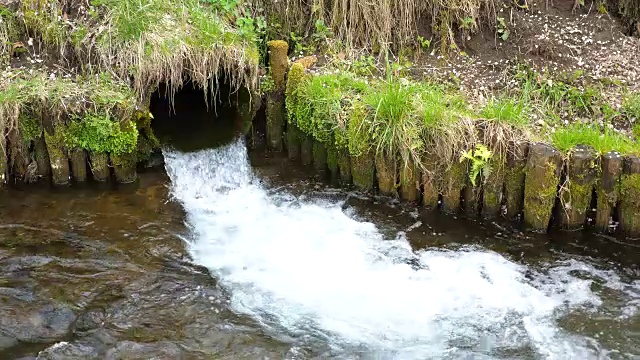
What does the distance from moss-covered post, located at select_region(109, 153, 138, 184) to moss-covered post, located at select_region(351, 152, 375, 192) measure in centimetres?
241

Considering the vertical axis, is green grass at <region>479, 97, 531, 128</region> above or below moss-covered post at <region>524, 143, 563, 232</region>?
above

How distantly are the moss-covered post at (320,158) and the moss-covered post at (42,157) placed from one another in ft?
9.50

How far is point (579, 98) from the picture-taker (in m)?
7.61

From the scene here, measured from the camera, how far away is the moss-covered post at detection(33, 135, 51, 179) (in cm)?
696

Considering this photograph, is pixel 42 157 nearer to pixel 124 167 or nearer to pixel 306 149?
pixel 124 167

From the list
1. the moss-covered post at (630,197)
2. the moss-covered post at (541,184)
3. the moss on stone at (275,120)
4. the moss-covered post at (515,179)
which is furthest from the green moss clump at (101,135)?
the moss-covered post at (630,197)

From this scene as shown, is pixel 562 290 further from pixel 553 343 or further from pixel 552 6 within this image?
pixel 552 6

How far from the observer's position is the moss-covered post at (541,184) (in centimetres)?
612

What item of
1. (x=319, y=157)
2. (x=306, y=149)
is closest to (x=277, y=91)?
(x=306, y=149)

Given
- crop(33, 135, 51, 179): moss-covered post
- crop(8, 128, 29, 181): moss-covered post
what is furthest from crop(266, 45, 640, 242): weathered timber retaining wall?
crop(8, 128, 29, 181): moss-covered post

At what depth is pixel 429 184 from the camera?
682 centimetres

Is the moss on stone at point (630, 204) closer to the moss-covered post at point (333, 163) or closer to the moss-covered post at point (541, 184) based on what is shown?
the moss-covered post at point (541, 184)

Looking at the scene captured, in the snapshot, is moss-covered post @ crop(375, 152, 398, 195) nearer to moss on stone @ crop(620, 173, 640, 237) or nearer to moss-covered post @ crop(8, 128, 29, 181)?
moss on stone @ crop(620, 173, 640, 237)

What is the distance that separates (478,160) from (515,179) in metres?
0.42
